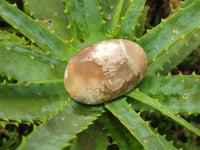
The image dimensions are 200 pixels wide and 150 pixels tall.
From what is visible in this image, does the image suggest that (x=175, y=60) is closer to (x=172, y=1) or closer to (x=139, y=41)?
(x=139, y=41)

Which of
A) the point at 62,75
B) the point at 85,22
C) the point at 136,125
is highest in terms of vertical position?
the point at 85,22

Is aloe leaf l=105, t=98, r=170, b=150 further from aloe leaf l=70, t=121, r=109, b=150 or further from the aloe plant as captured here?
aloe leaf l=70, t=121, r=109, b=150

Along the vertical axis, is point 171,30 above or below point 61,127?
above

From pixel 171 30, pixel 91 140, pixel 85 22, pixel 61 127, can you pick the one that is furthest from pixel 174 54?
pixel 61 127

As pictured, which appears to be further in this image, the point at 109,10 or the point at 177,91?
the point at 109,10

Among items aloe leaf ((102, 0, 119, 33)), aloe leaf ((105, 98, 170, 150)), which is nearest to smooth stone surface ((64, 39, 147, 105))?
aloe leaf ((105, 98, 170, 150))

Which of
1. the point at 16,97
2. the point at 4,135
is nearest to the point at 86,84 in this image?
the point at 16,97

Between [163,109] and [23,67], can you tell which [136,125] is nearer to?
[163,109]
